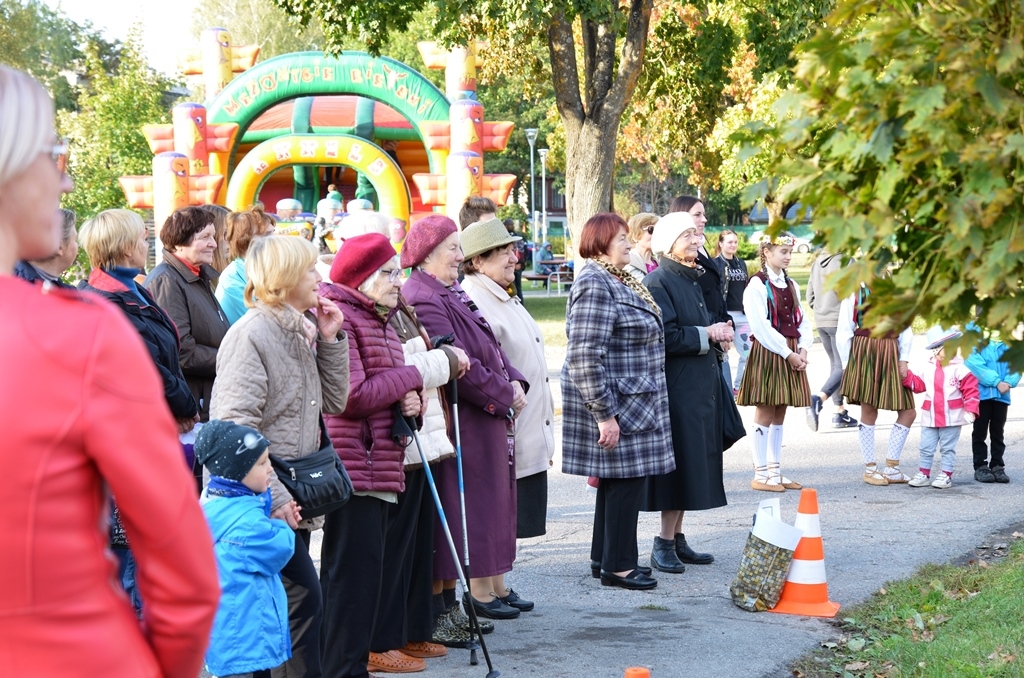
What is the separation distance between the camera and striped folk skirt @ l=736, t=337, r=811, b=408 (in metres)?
9.29

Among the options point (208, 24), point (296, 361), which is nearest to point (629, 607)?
point (296, 361)

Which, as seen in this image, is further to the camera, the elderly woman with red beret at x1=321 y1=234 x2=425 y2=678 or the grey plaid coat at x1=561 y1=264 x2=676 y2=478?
the grey plaid coat at x1=561 y1=264 x2=676 y2=478

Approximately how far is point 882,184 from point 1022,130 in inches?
12.8

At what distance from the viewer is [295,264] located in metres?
4.47

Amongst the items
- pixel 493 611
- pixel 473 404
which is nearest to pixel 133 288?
pixel 473 404

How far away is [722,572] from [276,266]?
3844mm

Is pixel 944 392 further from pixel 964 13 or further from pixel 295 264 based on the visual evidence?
pixel 964 13

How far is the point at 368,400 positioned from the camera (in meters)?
4.97

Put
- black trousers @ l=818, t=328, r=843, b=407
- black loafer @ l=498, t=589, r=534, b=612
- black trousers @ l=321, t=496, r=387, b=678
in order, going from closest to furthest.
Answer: black trousers @ l=321, t=496, r=387, b=678 → black loafer @ l=498, t=589, r=534, b=612 → black trousers @ l=818, t=328, r=843, b=407

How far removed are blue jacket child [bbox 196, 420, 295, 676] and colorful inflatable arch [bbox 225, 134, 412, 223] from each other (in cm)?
1741

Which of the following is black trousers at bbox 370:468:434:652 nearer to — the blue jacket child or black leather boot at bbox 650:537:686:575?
the blue jacket child

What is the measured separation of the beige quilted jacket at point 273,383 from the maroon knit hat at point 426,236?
1481mm

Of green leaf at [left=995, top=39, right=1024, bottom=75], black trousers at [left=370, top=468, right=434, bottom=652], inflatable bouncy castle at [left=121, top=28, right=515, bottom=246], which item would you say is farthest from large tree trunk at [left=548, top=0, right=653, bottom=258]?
green leaf at [left=995, top=39, right=1024, bottom=75]

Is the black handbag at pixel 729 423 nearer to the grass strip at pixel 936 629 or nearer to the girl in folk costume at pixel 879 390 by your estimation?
the grass strip at pixel 936 629
